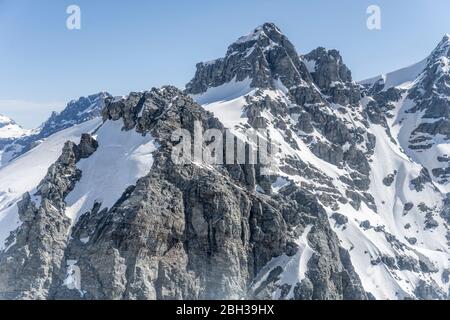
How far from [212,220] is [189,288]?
17.7 metres

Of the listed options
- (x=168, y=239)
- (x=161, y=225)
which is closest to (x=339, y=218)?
(x=168, y=239)

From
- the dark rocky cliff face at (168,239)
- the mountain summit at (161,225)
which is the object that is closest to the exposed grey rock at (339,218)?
the mountain summit at (161,225)

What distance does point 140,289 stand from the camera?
112 metres

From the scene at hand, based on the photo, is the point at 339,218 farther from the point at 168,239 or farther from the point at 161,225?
the point at 161,225

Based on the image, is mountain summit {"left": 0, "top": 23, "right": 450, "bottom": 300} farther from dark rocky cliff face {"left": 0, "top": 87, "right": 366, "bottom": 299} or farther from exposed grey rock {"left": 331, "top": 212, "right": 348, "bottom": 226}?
exposed grey rock {"left": 331, "top": 212, "right": 348, "bottom": 226}

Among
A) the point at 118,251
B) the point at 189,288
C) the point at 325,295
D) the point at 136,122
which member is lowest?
the point at 325,295

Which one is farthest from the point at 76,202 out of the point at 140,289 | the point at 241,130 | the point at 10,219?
the point at 241,130

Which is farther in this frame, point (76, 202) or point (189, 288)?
point (76, 202)

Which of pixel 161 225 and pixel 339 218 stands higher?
pixel 161 225

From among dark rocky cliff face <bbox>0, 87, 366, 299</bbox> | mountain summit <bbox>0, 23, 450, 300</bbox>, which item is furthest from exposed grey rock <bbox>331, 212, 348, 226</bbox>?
dark rocky cliff face <bbox>0, 87, 366, 299</bbox>

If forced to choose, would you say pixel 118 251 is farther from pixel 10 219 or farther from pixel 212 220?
pixel 10 219

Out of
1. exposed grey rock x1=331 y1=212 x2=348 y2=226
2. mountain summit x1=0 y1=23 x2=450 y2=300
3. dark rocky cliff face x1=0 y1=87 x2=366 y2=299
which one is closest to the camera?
dark rocky cliff face x1=0 y1=87 x2=366 y2=299

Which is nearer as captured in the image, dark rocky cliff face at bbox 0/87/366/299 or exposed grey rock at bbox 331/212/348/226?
dark rocky cliff face at bbox 0/87/366/299
